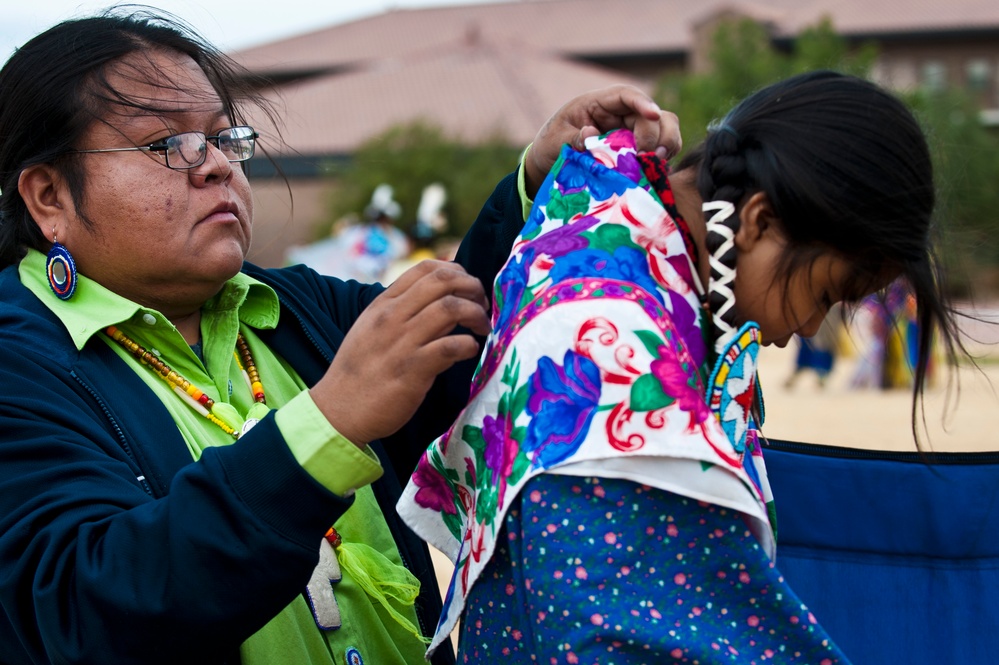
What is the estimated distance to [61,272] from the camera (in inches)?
75.1

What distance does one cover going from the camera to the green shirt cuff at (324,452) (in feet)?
4.98

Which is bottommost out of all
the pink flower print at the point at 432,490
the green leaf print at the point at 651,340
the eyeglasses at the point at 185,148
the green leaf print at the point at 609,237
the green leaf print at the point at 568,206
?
the pink flower print at the point at 432,490

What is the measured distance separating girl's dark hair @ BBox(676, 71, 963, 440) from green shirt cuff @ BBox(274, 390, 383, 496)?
0.62 metres

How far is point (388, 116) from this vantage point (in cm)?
3759

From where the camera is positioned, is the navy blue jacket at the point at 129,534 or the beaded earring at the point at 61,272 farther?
the beaded earring at the point at 61,272

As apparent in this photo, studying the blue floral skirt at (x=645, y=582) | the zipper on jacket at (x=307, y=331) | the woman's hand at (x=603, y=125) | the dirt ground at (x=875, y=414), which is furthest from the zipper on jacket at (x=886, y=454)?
the dirt ground at (x=875, y=414)

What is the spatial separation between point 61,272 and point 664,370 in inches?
43.8

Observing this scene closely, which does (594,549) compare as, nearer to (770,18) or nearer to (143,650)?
(143,650)

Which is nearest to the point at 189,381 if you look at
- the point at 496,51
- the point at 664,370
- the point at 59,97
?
the point at 59,97

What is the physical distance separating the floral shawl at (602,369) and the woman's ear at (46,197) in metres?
0.84

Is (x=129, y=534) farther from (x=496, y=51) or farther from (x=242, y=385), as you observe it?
(x=496, y=51)

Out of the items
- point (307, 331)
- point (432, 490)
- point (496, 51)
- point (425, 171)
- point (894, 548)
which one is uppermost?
point (307, 331)

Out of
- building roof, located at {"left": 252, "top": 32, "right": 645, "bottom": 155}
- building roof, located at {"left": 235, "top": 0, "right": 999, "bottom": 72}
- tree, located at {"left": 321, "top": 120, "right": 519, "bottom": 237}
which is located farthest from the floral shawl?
building roof, located at {"left": 235, "top": 0, "right": 999, "bottom": 72}

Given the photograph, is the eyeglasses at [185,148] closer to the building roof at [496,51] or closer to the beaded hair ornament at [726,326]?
the beaded hair ornament at [726,326]
